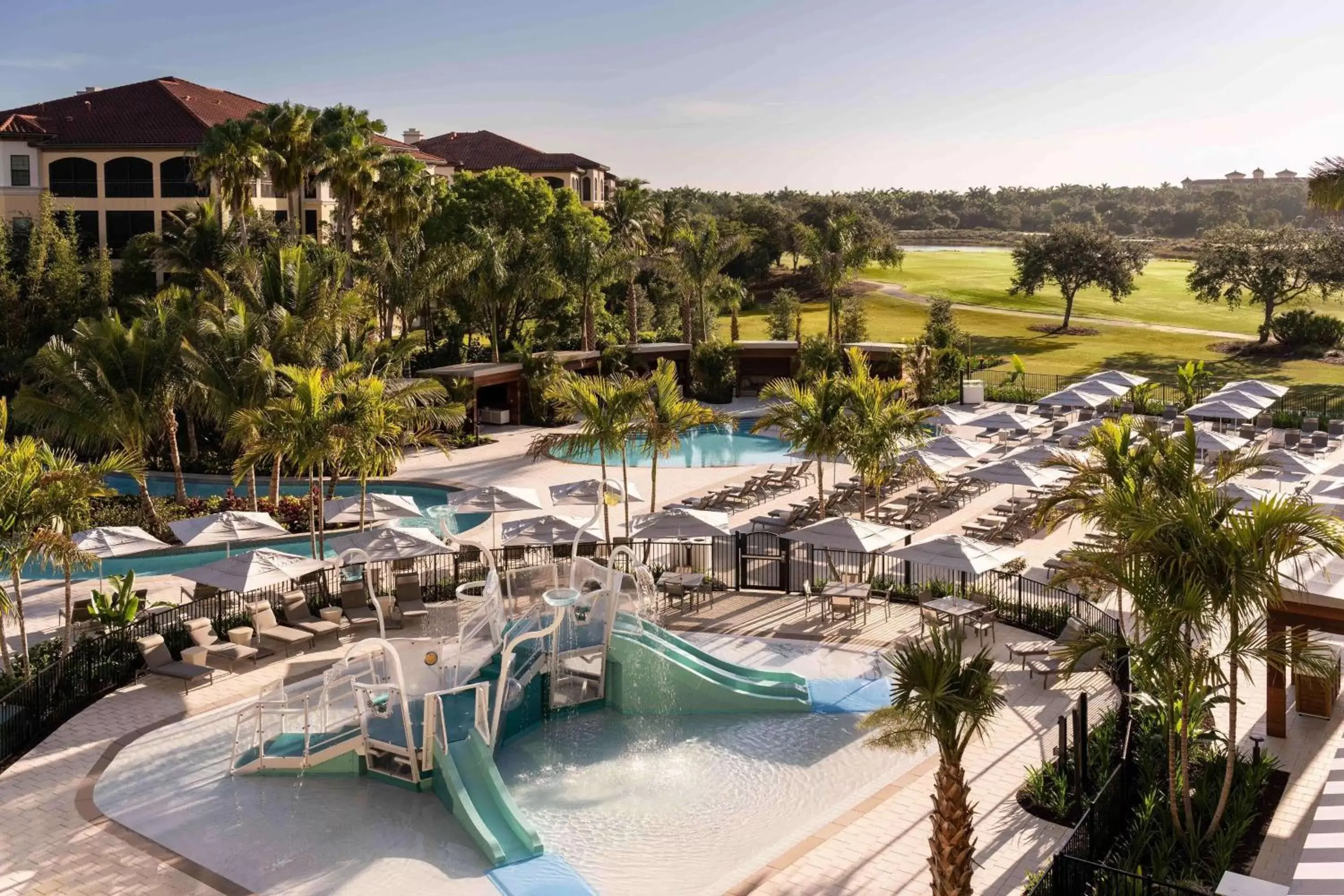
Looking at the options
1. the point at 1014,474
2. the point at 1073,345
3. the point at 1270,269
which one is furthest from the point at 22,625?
the point at 1270,269

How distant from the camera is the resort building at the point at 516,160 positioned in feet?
261

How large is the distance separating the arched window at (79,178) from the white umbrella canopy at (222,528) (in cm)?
3932

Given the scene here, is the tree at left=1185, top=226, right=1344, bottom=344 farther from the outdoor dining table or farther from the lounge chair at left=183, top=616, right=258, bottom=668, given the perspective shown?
the lounge chair at left=183, top=616, right=258, bottom=668

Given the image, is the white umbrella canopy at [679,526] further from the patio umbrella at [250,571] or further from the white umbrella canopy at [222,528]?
the white umbrella canopy at [222,528]

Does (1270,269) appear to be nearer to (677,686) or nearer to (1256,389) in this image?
(1256,389)

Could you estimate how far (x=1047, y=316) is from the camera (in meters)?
77.1

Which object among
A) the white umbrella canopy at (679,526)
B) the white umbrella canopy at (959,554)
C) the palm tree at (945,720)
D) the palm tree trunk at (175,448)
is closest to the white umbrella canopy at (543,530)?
the white umbrella canopy at (679,526)

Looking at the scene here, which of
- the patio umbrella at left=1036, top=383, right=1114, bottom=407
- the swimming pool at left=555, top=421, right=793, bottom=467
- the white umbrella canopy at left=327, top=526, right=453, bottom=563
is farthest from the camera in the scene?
the patio umbrella at left=1036, top=383, right=1114, bottom=407

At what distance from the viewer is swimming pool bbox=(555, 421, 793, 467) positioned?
125ft

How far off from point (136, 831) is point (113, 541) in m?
8.64

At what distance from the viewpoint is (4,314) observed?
41.9 m

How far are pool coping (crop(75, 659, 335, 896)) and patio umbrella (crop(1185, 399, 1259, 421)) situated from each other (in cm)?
2942

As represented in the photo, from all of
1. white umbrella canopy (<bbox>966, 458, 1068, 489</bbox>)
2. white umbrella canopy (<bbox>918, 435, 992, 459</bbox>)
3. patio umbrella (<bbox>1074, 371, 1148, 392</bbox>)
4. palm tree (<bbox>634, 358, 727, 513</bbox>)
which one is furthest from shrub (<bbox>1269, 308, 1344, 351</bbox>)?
palm tree (<bbox>634, 358, 727, 513</bbox>)

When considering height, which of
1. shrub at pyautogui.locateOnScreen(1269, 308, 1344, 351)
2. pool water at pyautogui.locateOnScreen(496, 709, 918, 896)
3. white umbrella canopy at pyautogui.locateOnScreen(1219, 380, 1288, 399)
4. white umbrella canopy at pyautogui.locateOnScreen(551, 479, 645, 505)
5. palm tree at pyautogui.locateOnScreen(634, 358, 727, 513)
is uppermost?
shrub at pyautogui.locateOnScreen(1269, 308, 1344, 351)
